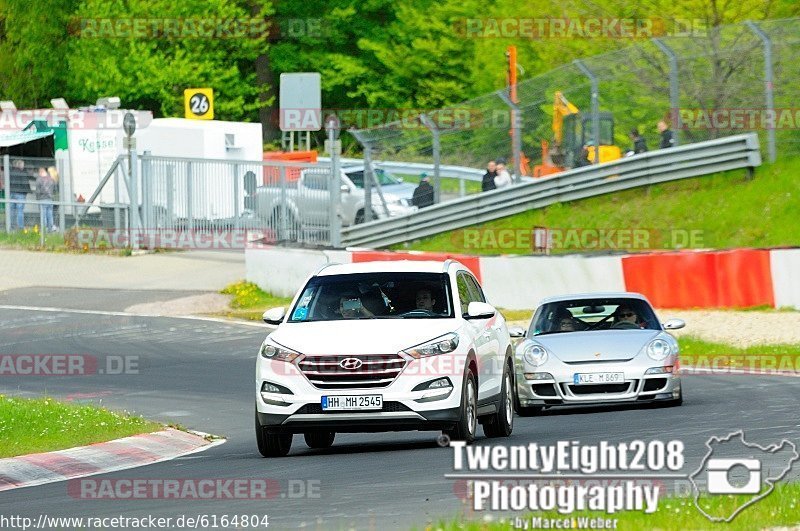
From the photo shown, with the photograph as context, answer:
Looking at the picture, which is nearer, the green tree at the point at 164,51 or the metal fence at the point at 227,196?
the metal fence at the point at 227,196

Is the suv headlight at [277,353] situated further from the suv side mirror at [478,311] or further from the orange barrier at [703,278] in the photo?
the orange barrier at [703,278]

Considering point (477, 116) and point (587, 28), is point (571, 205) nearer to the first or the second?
point (477, 116)

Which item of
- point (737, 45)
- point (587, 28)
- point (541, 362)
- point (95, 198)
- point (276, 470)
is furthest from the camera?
point (587, 28)

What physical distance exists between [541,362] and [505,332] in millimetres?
1824

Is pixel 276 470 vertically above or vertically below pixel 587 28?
below

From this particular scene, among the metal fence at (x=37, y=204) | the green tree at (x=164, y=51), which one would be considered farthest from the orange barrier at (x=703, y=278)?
the green tree at (x=164, y=51)

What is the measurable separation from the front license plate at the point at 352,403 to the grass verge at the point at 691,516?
370cm

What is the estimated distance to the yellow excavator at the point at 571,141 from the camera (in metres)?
29.7

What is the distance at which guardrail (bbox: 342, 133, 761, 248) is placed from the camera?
98.7 feet

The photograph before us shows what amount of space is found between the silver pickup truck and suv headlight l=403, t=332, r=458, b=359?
18.9 m

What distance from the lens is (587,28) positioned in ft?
151

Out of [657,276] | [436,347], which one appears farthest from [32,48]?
[436,347]

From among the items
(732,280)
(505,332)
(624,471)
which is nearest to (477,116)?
(732,280)

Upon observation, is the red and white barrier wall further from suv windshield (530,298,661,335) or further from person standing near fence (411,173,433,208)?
suv windshield (530,298,661,335)
